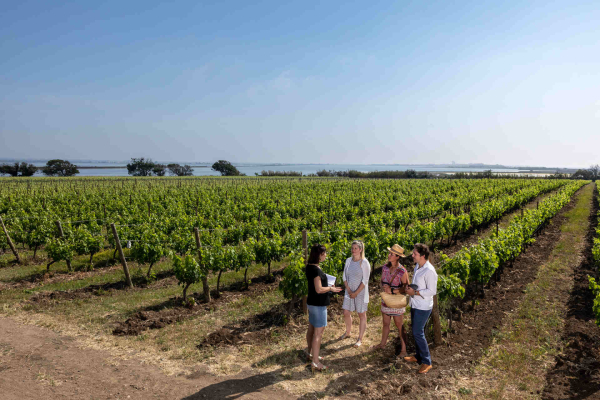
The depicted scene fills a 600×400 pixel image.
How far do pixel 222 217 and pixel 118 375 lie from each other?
1218cm

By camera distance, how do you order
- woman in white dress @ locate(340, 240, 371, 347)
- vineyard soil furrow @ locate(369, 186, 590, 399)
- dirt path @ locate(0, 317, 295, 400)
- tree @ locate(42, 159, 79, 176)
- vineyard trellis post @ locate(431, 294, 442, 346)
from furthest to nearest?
1. tree @ locate(42, 159, 79, 176)
2. vineyard trellis post @ locate(431, 294, 442, 346)
3. woman in white dress @ locate(340, 240, 371, 347)
4. vineyard soil furrow @ locate(369, 186, 590, 399)
5. dirt path @ locate(0, 317, 295, 400)

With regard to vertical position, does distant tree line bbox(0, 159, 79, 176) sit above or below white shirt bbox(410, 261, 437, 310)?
above

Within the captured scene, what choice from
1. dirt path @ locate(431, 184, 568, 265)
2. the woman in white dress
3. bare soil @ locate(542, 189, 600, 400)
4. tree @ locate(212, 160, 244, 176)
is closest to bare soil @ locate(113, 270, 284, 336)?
the woman in white dress

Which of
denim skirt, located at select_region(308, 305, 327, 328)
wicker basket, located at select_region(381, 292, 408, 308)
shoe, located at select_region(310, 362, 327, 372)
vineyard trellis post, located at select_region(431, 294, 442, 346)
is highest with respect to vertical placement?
wicker basket, located at select_region(381, 292, 408, 308)

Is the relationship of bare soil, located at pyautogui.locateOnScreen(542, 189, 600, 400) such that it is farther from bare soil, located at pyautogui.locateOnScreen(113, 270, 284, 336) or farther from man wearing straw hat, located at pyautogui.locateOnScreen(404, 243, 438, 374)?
bare soil, located at pyautogui.locateOnScreen(113, 270, 284, 336)

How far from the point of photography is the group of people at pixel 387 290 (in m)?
4.86

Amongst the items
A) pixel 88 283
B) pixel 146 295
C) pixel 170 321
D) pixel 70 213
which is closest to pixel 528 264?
pixel 170 321

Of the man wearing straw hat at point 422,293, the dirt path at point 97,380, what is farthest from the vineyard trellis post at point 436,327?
the dirt path at point 97,380

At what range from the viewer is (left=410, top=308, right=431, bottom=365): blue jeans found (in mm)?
4988

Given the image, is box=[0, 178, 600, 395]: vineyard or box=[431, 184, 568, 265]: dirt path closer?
box=[0, 178, 600, 395]: vineyard

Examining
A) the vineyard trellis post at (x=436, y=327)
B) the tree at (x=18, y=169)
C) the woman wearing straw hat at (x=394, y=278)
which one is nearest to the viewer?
the woman wearing straw hat at (x=394, y=278)

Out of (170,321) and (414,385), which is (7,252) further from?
(414,385)

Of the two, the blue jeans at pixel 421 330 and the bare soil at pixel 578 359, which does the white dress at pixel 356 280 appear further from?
the bare soil at pixel 578 359

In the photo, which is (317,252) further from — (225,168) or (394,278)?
(225,168)
